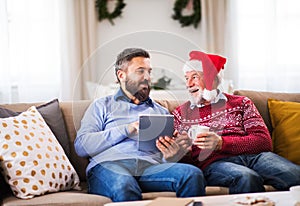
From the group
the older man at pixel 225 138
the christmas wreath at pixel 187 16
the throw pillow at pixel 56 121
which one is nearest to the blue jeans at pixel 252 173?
the older man at pixel 225 138

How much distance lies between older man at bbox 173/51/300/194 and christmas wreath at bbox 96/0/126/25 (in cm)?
161

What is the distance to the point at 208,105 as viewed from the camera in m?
2.62

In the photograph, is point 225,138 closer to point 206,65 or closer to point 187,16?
point 206,65

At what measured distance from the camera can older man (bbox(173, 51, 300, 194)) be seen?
8.07 ft

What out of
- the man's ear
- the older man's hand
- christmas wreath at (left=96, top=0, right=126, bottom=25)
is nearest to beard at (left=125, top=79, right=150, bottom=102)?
the man's ear

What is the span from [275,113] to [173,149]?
2.46ft

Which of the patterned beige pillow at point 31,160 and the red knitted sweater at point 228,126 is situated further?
the red knitted sweater at point 228,126

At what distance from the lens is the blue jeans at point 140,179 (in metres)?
2.27

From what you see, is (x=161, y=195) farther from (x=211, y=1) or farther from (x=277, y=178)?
(x=211, y=1)

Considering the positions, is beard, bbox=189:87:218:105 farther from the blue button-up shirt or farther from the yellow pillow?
the yellow pillow

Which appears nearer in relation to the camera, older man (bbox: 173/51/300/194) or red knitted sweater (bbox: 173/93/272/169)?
older man (bbox: 173/51/300/194)

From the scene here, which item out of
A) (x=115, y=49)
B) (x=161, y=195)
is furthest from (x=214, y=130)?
(x=115, y=49)

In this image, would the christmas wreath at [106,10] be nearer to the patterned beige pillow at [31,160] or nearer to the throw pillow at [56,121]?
the throw pillow at [56,121]

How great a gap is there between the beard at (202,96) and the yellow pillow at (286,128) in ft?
1.47
